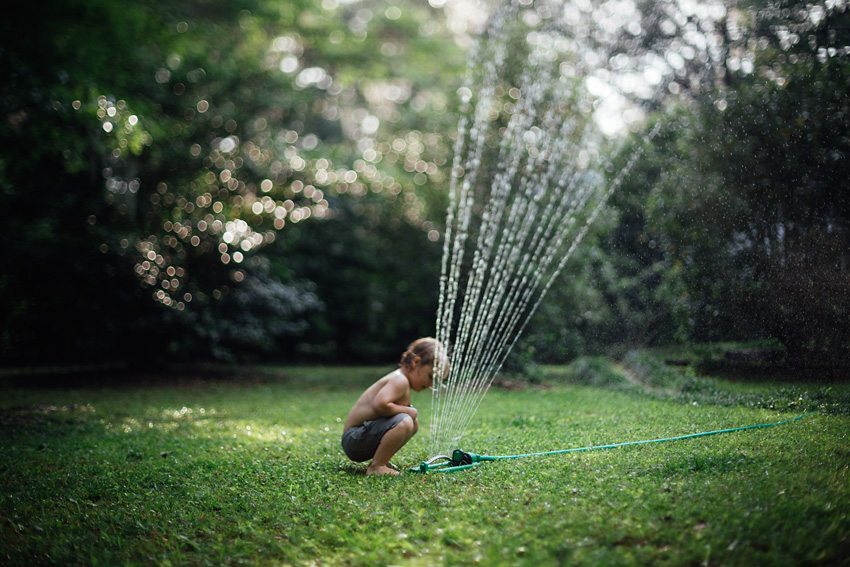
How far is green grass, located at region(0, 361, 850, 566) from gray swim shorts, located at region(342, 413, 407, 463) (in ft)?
0.55

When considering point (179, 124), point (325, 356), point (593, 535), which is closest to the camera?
point (593, 535)

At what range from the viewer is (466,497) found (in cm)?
365

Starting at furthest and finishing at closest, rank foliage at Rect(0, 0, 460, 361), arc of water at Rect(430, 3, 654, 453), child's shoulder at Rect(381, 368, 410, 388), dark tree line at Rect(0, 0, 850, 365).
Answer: arc of water at Rect(430, 3, 654, 453) < foliage at Rect(0, 0, 460, 361) < dark tree line at Rect(0, 0, 850, 365) < child's shoulder at Rect(381, 368, 410, 388)

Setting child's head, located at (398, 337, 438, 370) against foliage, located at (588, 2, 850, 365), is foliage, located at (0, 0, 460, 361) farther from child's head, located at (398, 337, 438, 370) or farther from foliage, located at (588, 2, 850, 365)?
child's head, located at (398, 337, 438, 370)

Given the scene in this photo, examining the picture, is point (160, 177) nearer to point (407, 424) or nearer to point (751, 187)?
point (407, 424)

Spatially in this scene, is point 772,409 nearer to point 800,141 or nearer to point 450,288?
point 800,141

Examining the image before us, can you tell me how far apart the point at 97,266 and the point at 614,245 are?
9.34 metres

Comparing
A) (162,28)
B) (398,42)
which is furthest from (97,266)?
(398,42)

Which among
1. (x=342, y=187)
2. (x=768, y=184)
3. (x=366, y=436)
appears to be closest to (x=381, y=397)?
(x=366, y=436)

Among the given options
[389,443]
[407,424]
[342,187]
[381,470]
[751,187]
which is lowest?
[381,470]

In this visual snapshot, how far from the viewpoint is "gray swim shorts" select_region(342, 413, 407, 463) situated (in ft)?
14.2

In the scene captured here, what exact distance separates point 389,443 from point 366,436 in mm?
200

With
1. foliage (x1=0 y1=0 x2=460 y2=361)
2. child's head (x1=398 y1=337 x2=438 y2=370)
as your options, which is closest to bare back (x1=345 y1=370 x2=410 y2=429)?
child's head (x1=398 y1=337 x2=438 y2=370)

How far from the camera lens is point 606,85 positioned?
33.1 ft
